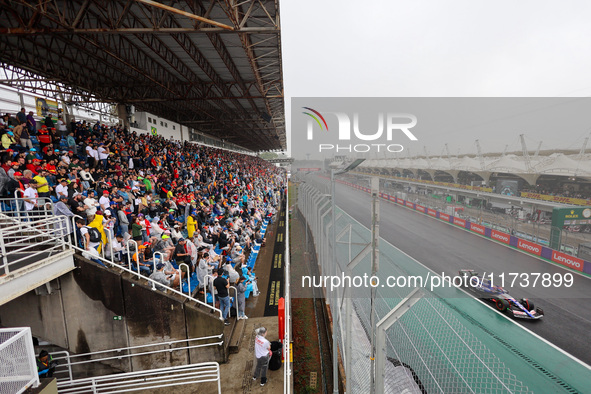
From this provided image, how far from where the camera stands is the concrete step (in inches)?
256

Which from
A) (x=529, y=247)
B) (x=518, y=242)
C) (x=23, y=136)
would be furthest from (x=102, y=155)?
(x=518, y=242)

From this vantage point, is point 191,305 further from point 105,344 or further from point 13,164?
point 13,164

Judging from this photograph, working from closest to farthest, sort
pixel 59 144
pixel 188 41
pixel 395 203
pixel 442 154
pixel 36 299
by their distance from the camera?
pixel 36 299 → pixel 59 144 → pixel 188 41 → pixel 395 203 → pixel 442 154

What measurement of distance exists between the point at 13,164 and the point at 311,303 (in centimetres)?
859

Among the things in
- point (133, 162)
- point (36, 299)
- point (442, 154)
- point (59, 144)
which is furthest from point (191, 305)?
point (442, 154)

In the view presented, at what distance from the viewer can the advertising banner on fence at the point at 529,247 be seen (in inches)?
720

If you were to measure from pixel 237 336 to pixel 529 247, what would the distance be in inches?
Result: 809

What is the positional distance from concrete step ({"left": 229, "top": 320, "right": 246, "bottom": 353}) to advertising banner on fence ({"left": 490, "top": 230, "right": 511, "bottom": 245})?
2140 centimetres

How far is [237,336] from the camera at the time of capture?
6.88 metres

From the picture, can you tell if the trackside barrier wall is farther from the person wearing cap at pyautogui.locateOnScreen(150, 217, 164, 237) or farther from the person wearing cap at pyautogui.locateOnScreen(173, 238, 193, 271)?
the person wearing cap at pyautogui.locateOnScreen(150, 217, 164, 237)

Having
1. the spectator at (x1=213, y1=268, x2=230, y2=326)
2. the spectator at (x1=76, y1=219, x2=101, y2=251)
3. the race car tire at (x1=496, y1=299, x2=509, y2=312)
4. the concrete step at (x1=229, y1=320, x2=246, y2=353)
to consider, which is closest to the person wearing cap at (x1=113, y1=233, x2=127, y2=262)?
the spectator at (x1=76, y1=219, x2=101, y2=251)

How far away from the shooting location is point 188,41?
Answer: 11734mm

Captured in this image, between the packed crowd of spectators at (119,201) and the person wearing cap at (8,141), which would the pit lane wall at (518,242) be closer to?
the packed crowd of spectators at (119,201)

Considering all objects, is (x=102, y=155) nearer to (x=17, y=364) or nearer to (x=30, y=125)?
(x=30, y=125)
